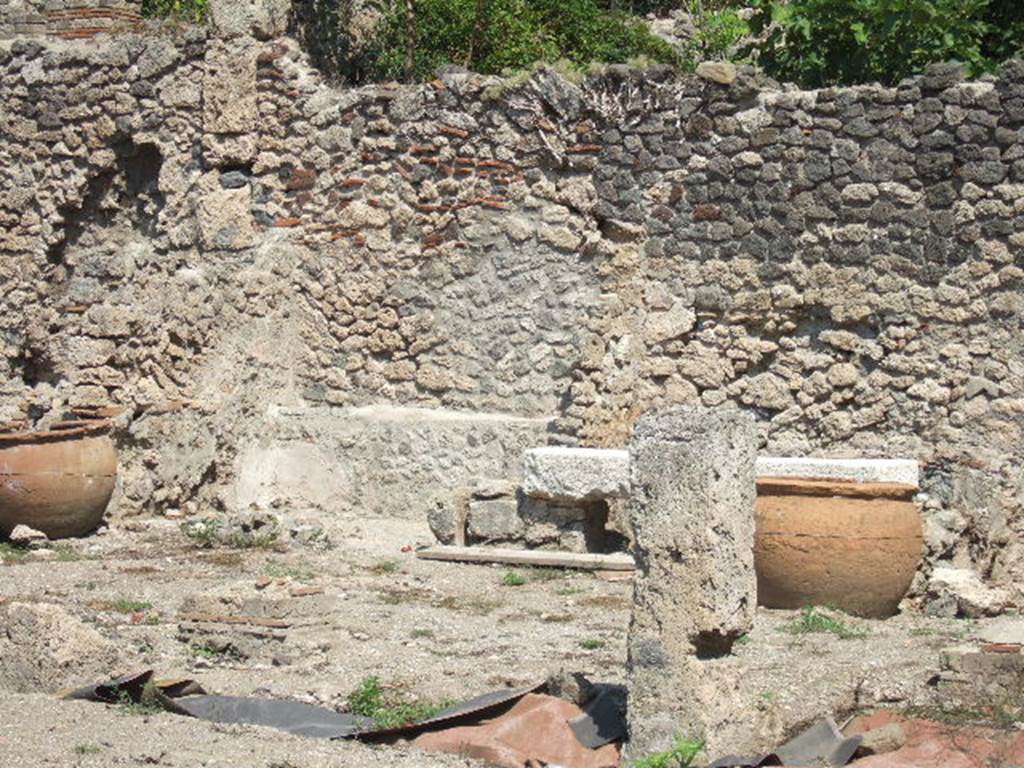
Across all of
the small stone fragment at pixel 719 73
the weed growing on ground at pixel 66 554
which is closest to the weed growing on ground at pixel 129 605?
the weed growing on ground at pixel 66 554

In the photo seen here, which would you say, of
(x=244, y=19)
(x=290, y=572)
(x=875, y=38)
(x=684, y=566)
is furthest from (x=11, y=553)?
(x=875, y=38)

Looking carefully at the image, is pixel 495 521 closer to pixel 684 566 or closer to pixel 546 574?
pixel 546 574

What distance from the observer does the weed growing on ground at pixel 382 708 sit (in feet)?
24.5

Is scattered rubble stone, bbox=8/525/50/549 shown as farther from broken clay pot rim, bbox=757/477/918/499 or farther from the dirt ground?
broken clay pot rim, bbox=757/477/918/499

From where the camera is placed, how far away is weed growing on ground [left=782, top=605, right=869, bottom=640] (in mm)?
9066

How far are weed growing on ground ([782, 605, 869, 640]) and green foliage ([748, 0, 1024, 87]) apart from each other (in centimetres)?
453

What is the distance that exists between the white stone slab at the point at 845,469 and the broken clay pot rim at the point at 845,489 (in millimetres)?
576

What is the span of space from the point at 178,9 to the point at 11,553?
203 inches

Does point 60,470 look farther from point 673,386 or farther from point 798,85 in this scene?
point 798,85

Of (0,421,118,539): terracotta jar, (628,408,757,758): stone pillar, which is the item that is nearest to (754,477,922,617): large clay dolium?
(628,408,757,758): stone pillar

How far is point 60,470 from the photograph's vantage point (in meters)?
12.1

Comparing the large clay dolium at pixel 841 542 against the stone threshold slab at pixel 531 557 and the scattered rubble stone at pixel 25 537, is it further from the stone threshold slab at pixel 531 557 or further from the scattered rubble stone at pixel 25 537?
the scattered rubble stone at pixel 25 537

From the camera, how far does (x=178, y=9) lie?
1508 cm

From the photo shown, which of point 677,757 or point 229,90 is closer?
point 677,757
